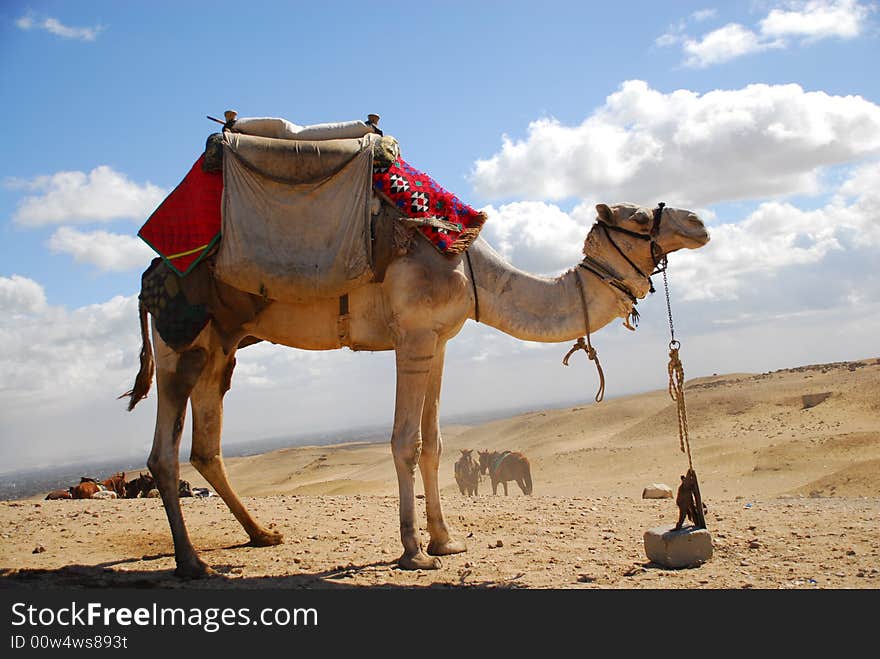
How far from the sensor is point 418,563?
673 cm

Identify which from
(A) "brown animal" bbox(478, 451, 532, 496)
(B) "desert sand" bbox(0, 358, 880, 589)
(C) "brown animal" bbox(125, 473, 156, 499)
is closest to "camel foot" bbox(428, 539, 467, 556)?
(B) "desert sand" bbox(0, 358, 880, 589)

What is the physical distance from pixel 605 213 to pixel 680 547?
293 centimetres

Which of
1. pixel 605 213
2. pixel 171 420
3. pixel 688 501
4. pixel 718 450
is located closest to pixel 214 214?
pixel 171 420

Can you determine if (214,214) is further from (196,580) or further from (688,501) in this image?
(688,501)

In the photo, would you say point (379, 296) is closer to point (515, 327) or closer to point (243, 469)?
point (515, 327)

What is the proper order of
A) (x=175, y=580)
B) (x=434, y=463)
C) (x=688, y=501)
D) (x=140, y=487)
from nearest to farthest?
(x=175, y=580), (x=688, y=501), (x=434, y=463), (x=140, y=487)

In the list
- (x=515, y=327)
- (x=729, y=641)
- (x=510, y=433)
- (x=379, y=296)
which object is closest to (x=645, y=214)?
(x=515, y=327)

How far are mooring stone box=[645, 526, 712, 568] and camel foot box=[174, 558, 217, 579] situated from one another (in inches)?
145

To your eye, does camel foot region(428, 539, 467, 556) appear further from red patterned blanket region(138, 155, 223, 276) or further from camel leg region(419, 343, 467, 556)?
red patterned blanket region(138, 155, 223, 276)

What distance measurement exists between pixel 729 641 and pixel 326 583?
310 cm

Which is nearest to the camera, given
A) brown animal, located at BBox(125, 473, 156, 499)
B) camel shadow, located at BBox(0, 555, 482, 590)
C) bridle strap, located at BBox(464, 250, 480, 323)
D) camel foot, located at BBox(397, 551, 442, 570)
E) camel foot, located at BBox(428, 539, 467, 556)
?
camel shadow, located at BBox(0, 555, 482, 590)

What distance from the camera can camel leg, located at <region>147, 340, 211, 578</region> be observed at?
683 cm

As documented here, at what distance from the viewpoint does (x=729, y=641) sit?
15.2 ft

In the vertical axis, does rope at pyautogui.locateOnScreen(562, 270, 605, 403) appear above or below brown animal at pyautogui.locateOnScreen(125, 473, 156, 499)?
above
